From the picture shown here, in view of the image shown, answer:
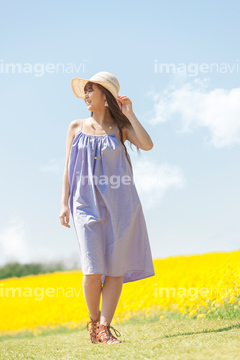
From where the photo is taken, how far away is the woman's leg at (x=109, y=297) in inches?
150

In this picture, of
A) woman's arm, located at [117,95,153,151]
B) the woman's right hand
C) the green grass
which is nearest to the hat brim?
woman's arm, located at [117,95,153,151]

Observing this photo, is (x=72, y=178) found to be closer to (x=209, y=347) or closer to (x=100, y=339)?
(x=100, y=339)

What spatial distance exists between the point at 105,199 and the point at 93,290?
2.65 feet

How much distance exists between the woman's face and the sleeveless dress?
0.29 meters

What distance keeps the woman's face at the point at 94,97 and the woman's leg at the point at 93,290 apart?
5.29 ft

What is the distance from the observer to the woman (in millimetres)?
3809

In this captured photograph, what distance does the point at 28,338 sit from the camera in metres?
5.79

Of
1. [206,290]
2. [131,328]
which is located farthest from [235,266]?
[131,328]

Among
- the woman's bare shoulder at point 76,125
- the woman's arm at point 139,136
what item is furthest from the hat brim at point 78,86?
the woman's arm at point 139,136

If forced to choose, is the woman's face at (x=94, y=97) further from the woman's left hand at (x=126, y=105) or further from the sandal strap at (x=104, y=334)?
the sandal strap at (x=104, y=334)

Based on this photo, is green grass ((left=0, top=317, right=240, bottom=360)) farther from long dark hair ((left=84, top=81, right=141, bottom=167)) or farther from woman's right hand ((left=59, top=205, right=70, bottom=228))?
long dark hair ((left=84, top=81, right=141, bottom=167))

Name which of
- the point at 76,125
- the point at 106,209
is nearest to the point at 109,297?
the point at 106,209

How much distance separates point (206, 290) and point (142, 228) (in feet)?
6.50

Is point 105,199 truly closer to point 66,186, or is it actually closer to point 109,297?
point 66,186
